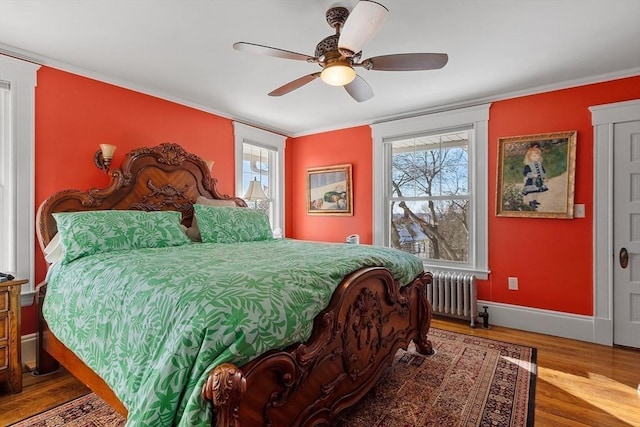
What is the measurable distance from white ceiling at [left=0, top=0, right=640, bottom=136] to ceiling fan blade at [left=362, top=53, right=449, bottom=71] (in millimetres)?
304

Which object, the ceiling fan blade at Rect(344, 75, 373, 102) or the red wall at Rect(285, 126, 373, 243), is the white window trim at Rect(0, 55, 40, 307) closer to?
the ceiling fan blade at Rect(344, 75, 373, 102)

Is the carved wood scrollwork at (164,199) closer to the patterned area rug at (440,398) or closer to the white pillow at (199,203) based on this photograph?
the white pillow at (199,203)

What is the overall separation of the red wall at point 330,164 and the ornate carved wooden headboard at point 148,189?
149 cm

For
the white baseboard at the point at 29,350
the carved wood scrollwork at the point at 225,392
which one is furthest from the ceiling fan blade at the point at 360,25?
the white baseboard at the point at 29,350

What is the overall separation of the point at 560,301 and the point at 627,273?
1.88 ft

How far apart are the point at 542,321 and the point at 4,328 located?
4.35 meters

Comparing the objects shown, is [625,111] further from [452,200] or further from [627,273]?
[452,200]

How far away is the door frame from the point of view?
291 cm

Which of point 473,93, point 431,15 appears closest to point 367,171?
point 473,93

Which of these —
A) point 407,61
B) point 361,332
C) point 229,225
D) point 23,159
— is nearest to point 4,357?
point 23,159

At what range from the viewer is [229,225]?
10.0 ft

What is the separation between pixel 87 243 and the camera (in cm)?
217

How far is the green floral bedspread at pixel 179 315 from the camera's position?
1.09 meters

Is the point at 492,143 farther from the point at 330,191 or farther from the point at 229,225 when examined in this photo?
the point at 229,225
